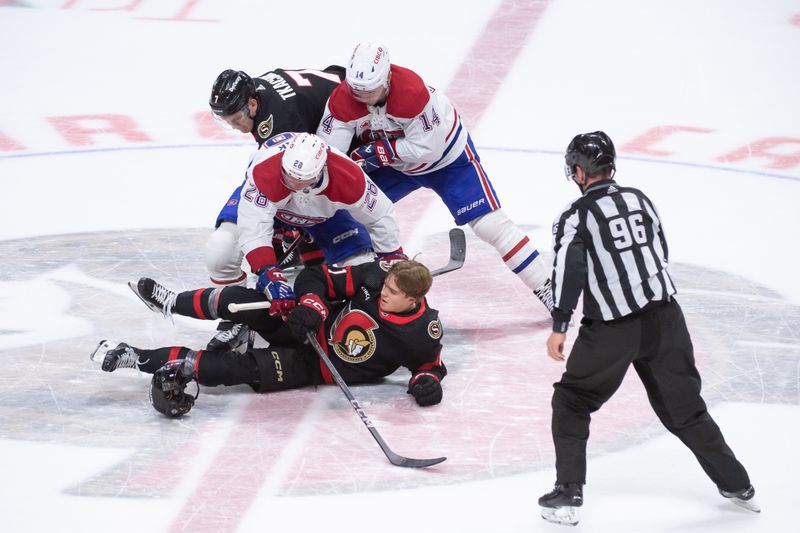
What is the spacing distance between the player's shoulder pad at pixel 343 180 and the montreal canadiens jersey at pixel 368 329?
312mm

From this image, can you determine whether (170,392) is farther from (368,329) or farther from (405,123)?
(405,123)

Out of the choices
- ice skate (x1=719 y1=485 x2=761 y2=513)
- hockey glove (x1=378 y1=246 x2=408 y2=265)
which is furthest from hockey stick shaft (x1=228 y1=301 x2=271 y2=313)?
ice skate (x1=719 y1=485 x2=761 y2=513)

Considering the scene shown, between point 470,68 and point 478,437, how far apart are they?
428 cm

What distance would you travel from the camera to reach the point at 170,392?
164 inches

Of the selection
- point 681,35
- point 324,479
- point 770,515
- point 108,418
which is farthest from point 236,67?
point 770,515

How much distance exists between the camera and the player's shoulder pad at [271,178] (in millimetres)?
4551

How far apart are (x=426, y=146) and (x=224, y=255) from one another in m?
0.92

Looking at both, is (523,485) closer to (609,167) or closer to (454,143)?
(609,167)

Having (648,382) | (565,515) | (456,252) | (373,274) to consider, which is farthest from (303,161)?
(565,515)

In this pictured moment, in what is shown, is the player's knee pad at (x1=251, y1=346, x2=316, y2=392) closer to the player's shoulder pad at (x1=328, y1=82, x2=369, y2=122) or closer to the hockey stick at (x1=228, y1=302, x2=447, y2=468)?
the hockey stick at (x1=228, y1=302, x2=447, y2=468)

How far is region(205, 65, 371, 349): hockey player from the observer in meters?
4.93

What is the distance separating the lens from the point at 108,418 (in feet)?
14.0

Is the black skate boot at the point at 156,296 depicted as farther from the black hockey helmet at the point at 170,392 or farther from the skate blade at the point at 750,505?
the skate blade at the point at 750,505

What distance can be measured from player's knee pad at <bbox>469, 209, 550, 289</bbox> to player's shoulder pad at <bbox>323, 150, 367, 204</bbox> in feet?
2.41
